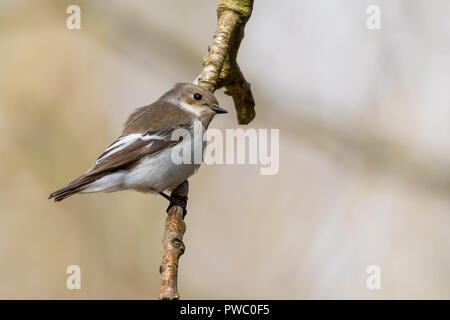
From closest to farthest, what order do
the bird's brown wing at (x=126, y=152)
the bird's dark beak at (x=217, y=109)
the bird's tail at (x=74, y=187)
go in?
1. the bird's tail at (x=74, y=187)
2. the bird's brown wing at (x=126, y=152)
3. the bird's dark beak at (x=217, y=109)

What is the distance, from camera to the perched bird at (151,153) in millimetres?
4199

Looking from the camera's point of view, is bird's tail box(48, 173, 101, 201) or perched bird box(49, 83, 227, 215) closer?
bird's tail box(48, 173, 101, 201)

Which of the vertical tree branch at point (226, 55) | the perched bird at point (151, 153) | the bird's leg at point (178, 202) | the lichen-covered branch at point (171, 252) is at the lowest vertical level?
the lichen-covered branch at point (171, 252)

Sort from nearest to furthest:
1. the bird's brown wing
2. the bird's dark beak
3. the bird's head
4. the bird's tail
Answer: the bird's tail < the bird's brown wing < the bird's head < the bird's dark beak

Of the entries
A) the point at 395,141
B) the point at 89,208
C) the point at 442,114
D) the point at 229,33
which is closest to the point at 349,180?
the point at 395,141

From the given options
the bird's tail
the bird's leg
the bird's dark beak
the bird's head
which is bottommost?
the bird's leg

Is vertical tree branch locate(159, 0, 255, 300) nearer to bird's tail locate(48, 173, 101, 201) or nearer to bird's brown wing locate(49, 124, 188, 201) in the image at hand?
bird's brown wing locate(49, 124, 188, 201)

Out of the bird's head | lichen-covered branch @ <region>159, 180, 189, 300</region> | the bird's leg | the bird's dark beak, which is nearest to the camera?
lichen-covered branch @ <region>159, 180, 189, 300</region>

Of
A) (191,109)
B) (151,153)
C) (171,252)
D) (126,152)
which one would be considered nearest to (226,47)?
(191,109)

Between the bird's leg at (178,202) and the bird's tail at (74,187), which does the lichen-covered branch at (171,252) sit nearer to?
the bird's leg at (178,202)

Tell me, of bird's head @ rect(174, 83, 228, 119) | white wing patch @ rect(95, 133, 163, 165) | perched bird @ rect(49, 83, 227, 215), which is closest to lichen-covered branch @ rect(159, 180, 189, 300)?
perched bird @ rect(49, 83, 227, 215)

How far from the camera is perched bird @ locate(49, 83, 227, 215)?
13.8ft

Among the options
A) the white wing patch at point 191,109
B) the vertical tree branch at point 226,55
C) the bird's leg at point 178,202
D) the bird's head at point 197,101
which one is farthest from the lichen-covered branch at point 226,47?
the bird's leg at point 178,202

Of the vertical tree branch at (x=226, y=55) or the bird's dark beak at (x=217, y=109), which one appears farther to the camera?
the bird's dark beak at (x=217, y=109)
